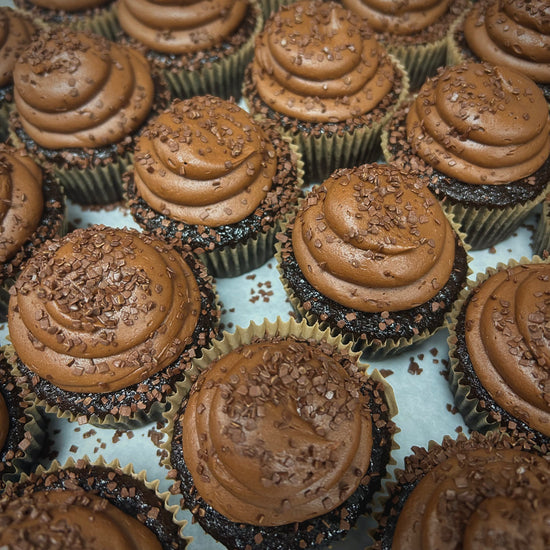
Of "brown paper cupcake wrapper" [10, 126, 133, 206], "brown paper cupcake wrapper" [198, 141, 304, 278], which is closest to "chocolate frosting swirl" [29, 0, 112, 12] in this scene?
"brown paper cupcake wrapper" [10, 126, 133, 206]

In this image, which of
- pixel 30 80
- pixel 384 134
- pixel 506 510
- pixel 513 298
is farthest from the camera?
pixel 384 134

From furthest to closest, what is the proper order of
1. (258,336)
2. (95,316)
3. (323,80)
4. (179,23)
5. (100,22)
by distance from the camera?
(100,22), (179,23), (323,80), (258,336), (95,316)

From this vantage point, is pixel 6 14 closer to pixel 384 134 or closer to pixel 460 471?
pixel 384 134

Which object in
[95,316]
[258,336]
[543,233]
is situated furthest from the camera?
[543,233]

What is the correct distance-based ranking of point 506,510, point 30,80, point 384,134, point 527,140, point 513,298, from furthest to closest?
point 384,134
point 30,80
point 527,140
point 513,298
point 506,510

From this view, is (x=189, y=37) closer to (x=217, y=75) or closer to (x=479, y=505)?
(x=217, y=75)

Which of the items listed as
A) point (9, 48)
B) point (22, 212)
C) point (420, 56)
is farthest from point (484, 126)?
point (9, 48)

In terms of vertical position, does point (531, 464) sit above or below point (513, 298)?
below

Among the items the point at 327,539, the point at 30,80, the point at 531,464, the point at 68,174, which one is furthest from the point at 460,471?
the point at 30,80
